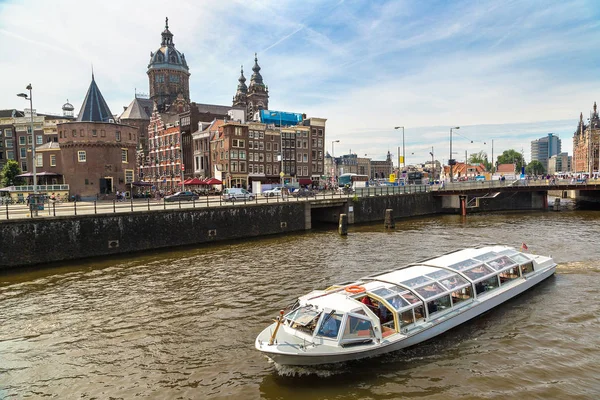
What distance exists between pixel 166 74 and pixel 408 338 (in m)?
123

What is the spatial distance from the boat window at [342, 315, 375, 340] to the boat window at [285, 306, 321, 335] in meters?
1.02

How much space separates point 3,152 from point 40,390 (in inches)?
3667

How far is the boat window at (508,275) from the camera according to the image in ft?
62.3

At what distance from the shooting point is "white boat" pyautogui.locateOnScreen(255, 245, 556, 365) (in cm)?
1206

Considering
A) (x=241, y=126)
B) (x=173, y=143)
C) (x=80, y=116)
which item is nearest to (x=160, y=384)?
(x=80, y=116)

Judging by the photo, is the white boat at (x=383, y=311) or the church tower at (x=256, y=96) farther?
the church tower at (x=256, y=96)

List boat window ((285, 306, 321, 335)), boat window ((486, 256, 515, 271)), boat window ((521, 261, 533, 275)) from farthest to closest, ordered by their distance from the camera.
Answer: boat window ((521, 261, 533, 275)) → boat window ((486, 256, 515, 271)) → boat window ((285, 306, 321, 335))

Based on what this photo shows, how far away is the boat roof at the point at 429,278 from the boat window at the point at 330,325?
1.01ft

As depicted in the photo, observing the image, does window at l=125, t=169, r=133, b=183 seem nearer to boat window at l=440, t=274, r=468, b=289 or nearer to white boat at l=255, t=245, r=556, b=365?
white boat at l=255, t=245, r=556, b=365

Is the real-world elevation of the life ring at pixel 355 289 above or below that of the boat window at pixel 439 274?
above

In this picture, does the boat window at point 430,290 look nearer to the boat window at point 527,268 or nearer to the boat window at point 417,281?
the boat window at point 417,281

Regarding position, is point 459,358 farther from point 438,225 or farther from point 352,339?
point 438,225

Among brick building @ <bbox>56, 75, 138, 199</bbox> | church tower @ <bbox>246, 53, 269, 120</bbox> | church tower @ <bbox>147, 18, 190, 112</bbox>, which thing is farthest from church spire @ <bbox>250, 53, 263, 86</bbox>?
brick building @ <bbox>56, 75, 138, 199</bbox>

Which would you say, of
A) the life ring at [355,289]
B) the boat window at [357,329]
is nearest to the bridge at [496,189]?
the life ring at [355,289]
